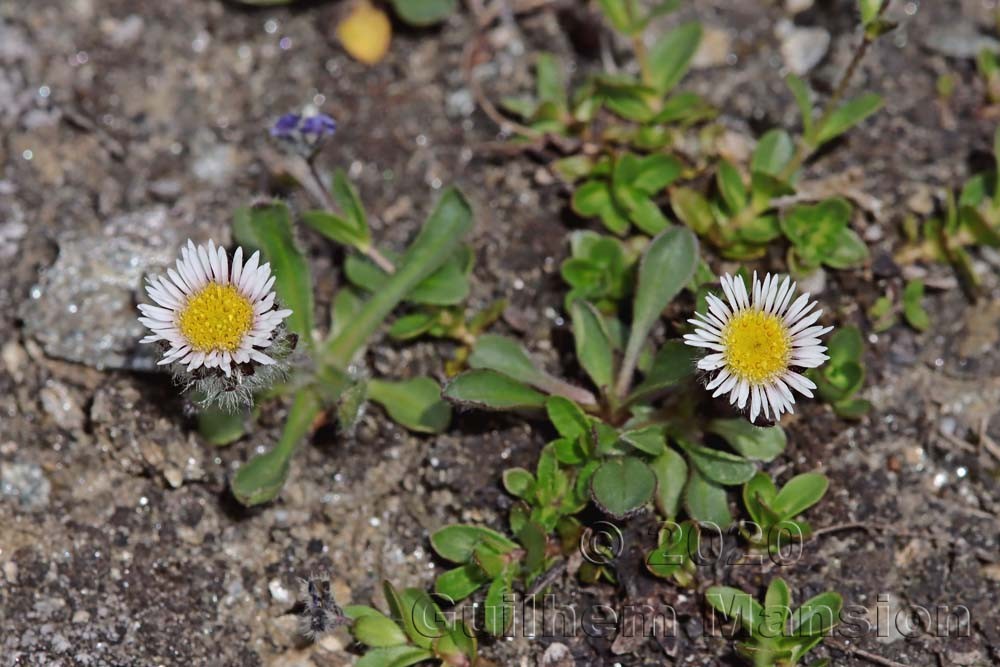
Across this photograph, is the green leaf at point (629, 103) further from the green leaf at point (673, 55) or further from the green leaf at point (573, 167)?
the green leaf at point (573, 167)

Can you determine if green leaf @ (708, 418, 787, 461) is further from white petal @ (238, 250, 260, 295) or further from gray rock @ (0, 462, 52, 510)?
gray rock @ (0, 462, 52, 510)

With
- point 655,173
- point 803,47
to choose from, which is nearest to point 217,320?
point 655,173

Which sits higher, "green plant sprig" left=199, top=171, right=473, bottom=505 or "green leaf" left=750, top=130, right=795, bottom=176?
"green leaf" left=750, top=130, right=795, bottom=176

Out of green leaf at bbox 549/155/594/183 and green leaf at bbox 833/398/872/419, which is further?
green leaf at bbox 549/155/594/183

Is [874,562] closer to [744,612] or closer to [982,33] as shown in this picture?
[744,612]

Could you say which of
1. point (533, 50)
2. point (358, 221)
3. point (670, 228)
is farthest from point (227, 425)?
point (533, 50)

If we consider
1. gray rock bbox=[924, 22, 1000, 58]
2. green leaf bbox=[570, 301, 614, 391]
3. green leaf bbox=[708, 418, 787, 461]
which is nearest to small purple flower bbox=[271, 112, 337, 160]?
green leaf bbox=[570, 301, 614, 391]

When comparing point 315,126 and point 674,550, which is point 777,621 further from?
point 315,126
